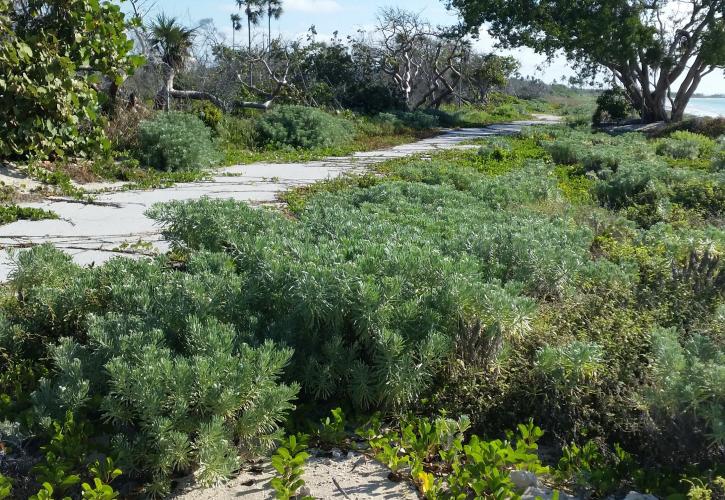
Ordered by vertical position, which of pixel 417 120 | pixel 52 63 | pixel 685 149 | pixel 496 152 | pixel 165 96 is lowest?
pixel 496 152

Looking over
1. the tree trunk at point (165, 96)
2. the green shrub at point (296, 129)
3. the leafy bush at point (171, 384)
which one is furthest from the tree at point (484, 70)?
the leafy bush at point (171, 384)

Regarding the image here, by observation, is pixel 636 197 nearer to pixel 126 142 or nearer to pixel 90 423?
pixel 90 423

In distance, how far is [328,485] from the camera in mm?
2648

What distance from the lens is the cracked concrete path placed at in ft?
19.5

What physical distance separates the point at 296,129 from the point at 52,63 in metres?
12.3

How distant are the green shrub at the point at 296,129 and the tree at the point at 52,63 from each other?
11.2 meters

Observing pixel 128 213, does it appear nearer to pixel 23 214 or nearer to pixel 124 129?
pixel 23 214

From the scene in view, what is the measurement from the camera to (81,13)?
13.1 ft

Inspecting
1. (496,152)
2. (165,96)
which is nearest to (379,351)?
(496,152)

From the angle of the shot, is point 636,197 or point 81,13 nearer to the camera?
point 81,13

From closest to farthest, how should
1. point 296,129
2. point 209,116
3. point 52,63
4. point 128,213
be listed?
point 52,63 < point 128,213 < point 209,116 < point 296,129

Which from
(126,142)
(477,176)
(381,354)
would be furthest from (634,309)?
(126,142)

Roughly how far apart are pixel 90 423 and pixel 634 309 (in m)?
3.23

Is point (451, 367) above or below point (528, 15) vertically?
below
